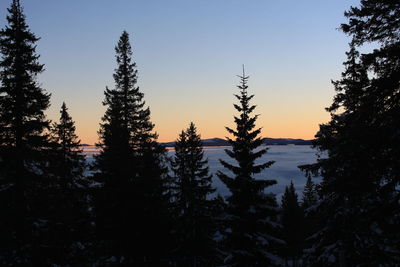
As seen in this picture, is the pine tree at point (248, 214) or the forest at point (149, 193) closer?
the forest at point (149, 193)

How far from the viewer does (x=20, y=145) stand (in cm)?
1656

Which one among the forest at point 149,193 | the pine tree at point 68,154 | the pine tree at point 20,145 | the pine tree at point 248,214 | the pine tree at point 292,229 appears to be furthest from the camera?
the pine tree at point 292,229

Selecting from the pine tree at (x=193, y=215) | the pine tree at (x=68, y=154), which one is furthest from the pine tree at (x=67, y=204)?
the pine tree at (x=193, y=215)

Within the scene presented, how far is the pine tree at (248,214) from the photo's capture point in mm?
18484

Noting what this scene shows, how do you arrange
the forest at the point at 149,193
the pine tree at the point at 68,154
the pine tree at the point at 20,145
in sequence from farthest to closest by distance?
the pine tree at the point at 68,154, the pine tree at the point at 20,145, the forest at the point at 149,193

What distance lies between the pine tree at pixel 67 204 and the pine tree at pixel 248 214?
10163 millimetres

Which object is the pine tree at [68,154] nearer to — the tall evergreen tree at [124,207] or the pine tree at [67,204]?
the pine tree at [67,204]

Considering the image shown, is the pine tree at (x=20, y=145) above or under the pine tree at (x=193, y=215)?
above

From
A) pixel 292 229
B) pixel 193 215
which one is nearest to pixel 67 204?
pixel 193 215

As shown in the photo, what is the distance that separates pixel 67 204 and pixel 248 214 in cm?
1429

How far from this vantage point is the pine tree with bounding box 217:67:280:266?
728 inches

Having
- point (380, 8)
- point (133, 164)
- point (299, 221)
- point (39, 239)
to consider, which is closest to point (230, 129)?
point (133, 164)

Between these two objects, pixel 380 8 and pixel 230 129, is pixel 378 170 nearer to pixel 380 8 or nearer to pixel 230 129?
pixel 380 8

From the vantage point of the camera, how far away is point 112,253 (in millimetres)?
19953
